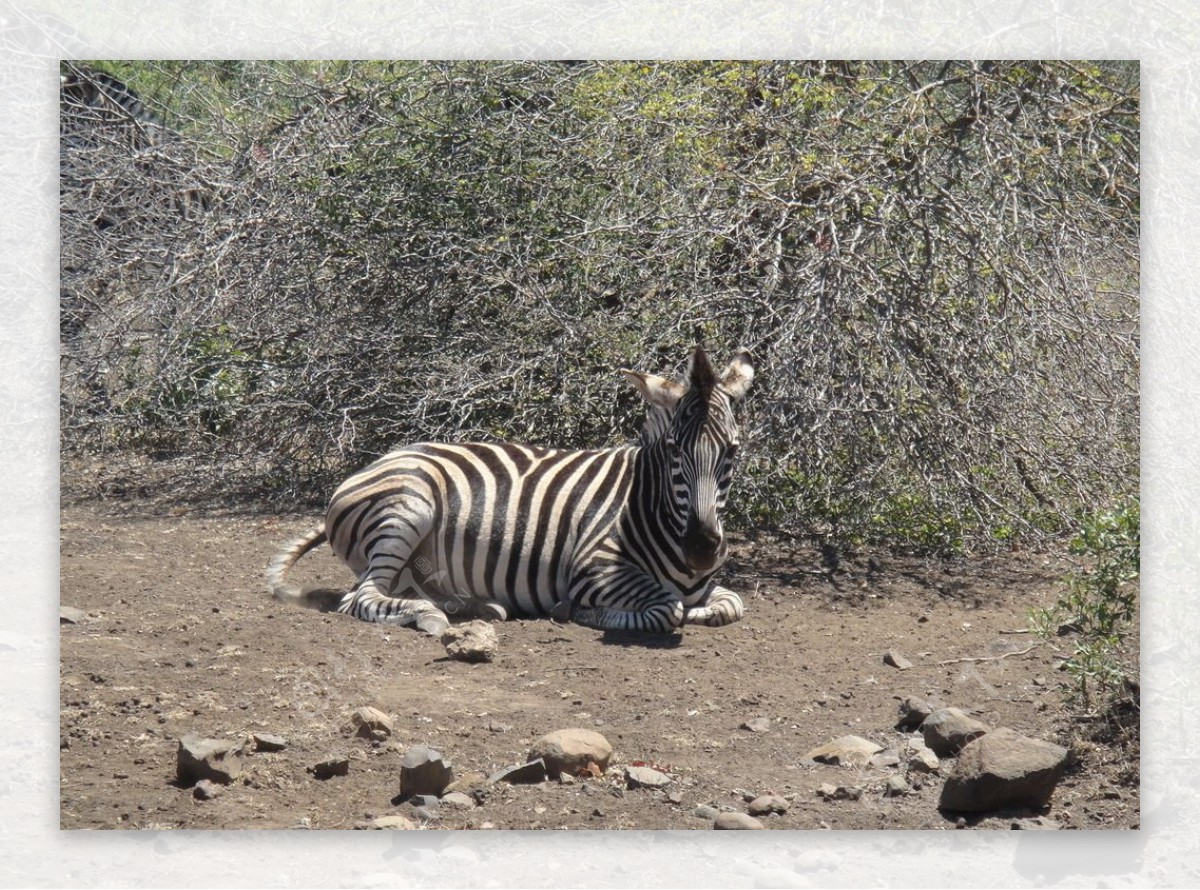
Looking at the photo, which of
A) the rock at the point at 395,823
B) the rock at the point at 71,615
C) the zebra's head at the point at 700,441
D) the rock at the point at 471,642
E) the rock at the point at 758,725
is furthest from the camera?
the zebra's head at the point at 700,441

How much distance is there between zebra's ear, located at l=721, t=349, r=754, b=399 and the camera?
5.59m

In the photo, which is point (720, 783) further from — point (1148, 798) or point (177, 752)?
point (177, 752)

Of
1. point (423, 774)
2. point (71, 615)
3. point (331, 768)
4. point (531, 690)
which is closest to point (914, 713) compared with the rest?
point (531, 690)

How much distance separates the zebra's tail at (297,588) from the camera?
5.82 metres

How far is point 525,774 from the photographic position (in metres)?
4.43

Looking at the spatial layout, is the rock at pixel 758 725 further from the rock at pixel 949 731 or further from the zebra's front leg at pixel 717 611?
the zebra's front leg at pixel 717 611

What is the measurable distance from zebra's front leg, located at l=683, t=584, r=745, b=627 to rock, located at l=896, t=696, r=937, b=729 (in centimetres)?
108

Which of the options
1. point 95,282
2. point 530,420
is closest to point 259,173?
point 95,282

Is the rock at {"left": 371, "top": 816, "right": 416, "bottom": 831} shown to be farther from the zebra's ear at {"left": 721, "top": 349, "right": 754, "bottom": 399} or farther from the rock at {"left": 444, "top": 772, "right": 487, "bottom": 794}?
the zebra's ear at {"left": 721, "top": 349, "right": 754, "bottom": 399}

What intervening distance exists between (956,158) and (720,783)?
2903 millimetres

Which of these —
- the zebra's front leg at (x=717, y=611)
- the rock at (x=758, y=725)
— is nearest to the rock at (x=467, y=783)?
the rock at (x=758, y=725)

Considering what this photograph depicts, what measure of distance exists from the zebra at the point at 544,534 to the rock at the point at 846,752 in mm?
1088

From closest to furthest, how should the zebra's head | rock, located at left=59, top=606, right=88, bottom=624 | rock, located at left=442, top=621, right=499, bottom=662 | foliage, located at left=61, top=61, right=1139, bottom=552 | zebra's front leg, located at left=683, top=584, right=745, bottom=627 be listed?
rock, located at left=59, top=606, right=88, bottom=624 → rock, located at left=442, top=621, right=499, bottom=662 → the zebra's head → zebra's front leg, located at left=683, top=584, right=745, bottom=627 → foliage, located at left=61, top=61, right=1139, bottom=552

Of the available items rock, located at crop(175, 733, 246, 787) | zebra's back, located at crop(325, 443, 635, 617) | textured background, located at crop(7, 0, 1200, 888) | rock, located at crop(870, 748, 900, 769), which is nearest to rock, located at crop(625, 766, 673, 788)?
textured background, located at crop(7, 0, 1200, 888)
